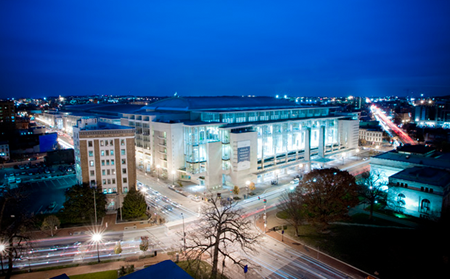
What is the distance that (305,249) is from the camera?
41.5 metres

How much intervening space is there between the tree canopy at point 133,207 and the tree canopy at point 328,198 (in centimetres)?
2928

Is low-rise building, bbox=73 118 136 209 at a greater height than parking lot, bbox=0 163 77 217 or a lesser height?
greater

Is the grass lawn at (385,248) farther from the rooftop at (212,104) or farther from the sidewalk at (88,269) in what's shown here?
the rooftop at (212,104)

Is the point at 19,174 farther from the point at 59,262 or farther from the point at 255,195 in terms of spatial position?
the point at 255,195

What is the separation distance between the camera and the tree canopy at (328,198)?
44.9 metres

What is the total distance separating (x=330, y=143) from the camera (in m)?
106

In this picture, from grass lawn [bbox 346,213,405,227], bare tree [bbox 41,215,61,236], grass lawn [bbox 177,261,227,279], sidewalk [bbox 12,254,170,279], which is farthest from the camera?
grass lawn [bbox 346,213,405,227]

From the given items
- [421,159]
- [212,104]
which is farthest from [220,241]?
[212,104]

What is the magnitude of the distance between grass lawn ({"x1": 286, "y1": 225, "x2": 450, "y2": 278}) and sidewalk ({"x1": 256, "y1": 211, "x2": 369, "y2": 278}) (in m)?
1.09

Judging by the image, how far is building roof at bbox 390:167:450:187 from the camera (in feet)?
170

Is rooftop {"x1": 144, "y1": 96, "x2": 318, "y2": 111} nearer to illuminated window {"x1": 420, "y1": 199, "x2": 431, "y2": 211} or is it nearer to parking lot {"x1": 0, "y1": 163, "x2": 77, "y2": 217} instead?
parking lot {"x1": 0, "y1": 163, "x2": 77, "y2": 217}

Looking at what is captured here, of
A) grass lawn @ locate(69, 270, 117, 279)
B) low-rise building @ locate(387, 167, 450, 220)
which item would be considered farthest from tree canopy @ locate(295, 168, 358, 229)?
grass lawn @ locate(69, 270, 117, 279)

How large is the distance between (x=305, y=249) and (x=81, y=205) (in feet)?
130

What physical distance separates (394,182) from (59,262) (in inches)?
2402
